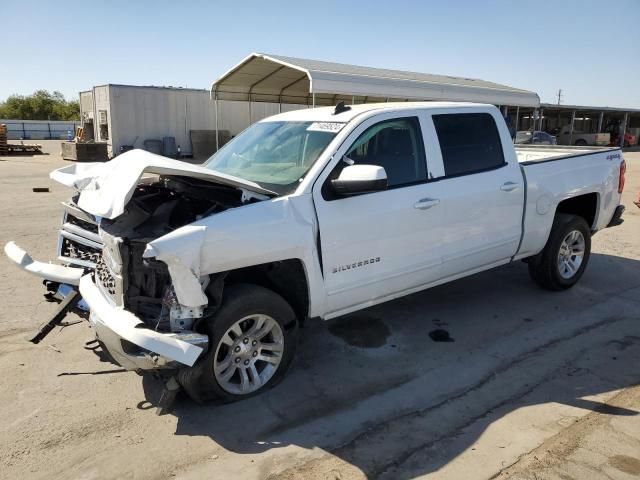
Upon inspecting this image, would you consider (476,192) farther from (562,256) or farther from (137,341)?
(137,341)

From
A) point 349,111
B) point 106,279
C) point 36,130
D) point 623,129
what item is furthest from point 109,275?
point 36,130

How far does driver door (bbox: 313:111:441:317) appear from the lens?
380cm

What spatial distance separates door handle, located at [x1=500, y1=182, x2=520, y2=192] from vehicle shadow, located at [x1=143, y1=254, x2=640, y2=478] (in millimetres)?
1257

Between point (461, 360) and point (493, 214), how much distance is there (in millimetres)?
1410

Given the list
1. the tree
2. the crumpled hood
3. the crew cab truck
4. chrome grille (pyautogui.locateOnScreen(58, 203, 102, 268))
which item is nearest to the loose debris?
the crew cab truck

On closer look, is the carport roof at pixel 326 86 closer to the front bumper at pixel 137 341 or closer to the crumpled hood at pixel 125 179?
the crumpled hood at pixel 125 179

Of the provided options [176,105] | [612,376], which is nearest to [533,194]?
[612,376]

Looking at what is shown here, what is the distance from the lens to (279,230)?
11.5 feet

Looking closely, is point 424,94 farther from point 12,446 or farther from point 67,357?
point 12,446

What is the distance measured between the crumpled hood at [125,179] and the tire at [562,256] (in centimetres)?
352

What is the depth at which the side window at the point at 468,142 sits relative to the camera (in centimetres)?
459

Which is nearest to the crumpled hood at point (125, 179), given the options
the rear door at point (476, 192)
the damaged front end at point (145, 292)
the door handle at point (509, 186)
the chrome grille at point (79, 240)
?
the damaged front end at point (145, 292)

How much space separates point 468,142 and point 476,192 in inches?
18.9

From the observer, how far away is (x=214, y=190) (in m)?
3.81
